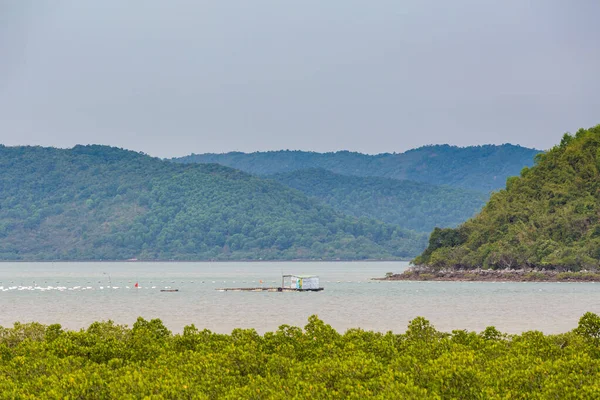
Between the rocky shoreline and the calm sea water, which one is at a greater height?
the rocky shoreline

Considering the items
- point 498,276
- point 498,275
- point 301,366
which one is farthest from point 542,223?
point 301,366

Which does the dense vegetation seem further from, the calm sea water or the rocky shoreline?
the calm sea water

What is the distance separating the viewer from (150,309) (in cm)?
10294

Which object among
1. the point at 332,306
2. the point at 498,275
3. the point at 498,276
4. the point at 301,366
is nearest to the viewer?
the point at 301,366

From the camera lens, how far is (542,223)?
17225cm

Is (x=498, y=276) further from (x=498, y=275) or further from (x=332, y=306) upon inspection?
(x=332, y=306)

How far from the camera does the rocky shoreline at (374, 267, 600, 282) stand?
156125mm

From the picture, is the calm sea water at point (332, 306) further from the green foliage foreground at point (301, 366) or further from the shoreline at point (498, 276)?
the green foliage foreground at point (301, 366)

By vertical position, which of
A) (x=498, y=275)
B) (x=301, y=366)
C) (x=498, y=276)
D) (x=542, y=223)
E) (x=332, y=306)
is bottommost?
(x=332, y=306)

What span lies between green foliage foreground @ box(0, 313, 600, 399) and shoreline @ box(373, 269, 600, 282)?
410ft

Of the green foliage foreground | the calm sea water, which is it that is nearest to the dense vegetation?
the calm sea water

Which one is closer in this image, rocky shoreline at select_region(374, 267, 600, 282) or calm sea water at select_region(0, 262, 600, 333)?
calm sea water at select_region(0, 262, 600, 333)

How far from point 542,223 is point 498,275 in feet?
49.0

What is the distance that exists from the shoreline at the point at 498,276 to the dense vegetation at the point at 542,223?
163 cm
